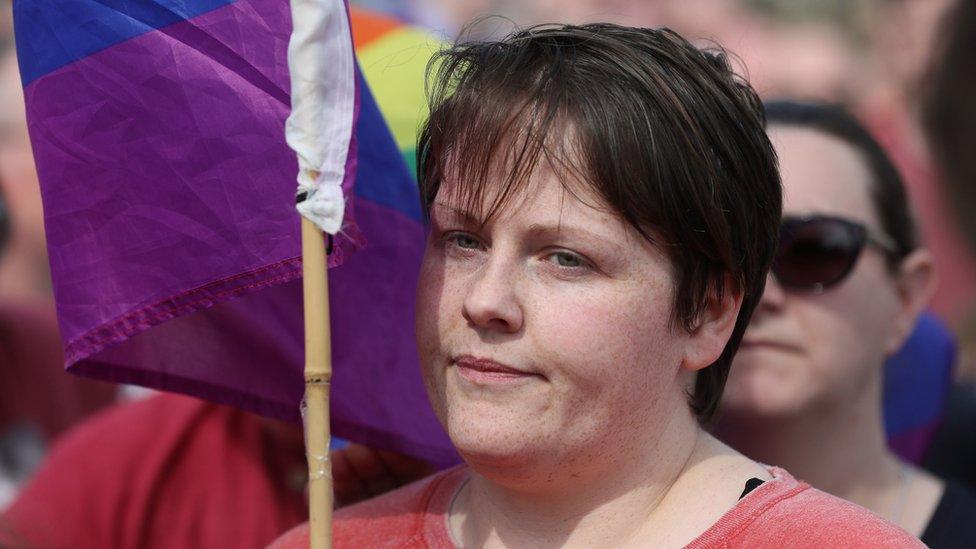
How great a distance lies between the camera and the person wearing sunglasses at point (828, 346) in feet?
8.57

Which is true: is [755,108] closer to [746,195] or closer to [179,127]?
[746,195]

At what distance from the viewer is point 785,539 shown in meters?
1.61

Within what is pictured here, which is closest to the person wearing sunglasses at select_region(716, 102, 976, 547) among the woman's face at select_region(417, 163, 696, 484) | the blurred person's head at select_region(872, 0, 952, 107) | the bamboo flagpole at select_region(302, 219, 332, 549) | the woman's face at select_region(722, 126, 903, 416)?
the woman's face at select_region(722, 126, 903, 416)

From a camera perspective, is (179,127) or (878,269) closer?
(179,127)

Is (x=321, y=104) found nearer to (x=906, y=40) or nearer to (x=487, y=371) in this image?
(x=487, y=371)

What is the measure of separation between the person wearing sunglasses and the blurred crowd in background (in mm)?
273

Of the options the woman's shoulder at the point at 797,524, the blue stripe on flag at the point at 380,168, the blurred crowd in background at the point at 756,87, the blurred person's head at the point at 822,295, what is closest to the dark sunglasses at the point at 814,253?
the blurred person's head at the point at 822,295

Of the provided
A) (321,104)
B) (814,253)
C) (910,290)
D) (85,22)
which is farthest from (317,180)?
(910,290)

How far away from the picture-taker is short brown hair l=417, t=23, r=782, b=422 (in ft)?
5.34

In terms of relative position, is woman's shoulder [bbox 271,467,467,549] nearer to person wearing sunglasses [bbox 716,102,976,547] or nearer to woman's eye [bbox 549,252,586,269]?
woman's eye [bbox 549,252,586,269]

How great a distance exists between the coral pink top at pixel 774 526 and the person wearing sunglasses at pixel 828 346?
0.87 meters

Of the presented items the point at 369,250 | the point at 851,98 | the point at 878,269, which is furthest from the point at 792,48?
the point at 369,250

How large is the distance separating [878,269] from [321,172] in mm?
1415

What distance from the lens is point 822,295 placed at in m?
2.62
